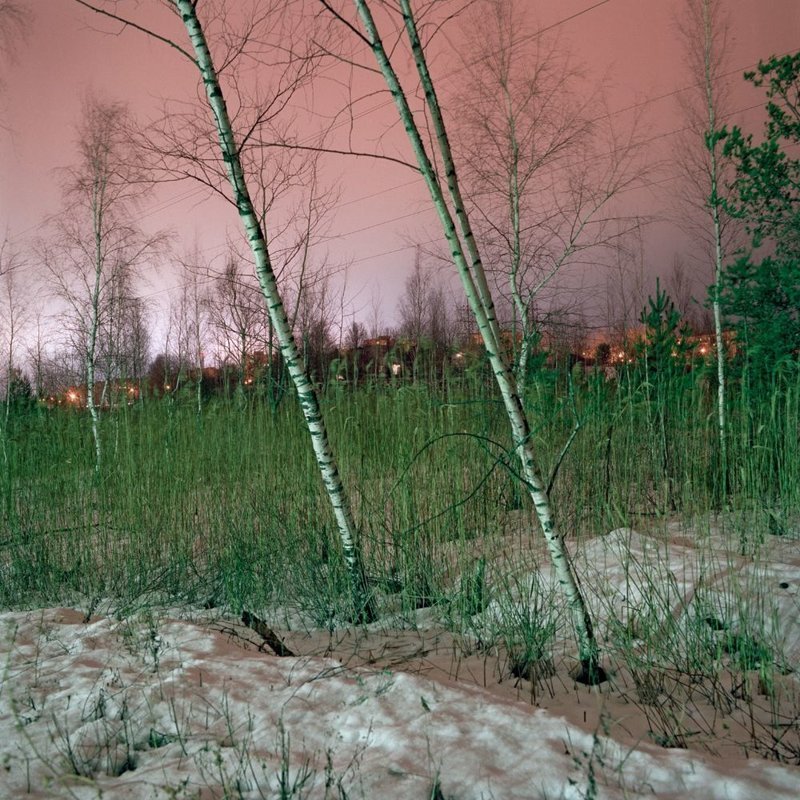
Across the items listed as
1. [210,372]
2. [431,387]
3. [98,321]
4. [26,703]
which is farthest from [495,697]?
[210,372]

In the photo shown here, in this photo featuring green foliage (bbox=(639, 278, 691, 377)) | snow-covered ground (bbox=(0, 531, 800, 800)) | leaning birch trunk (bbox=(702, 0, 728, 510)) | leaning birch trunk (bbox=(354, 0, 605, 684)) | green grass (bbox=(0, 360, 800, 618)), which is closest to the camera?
snow-covered ground (bbox=(0, 531, 800, 800))

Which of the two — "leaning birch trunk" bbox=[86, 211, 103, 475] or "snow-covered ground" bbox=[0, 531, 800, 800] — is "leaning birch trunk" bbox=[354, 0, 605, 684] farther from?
"leaning birch trunk" bbox=[86, 211, 103, 475]

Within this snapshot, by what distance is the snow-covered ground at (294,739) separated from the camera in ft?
5.31

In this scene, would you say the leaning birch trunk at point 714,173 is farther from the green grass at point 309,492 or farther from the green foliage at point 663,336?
the green grass at point 309,492

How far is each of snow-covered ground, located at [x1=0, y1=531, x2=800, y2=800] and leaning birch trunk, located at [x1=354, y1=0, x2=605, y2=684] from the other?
27 centimetres

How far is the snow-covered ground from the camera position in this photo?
63.7 inches

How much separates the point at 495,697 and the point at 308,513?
7.83 feet

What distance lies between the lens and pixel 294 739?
1937mm

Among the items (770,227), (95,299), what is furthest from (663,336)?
(95,299)

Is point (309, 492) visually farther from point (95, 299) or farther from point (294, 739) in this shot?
point (95, 299)

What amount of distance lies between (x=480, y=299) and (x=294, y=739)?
157 cm

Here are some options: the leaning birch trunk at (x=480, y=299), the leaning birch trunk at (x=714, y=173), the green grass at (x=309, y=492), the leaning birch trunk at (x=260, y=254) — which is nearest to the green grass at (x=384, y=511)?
the green grass at (x=309, y=492)

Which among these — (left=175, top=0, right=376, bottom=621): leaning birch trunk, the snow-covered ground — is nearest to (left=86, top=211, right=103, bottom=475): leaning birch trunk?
(left=175, top=0, right=376, bottom=621): leaning birch trunk

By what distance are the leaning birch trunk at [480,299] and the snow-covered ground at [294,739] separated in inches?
10.6
